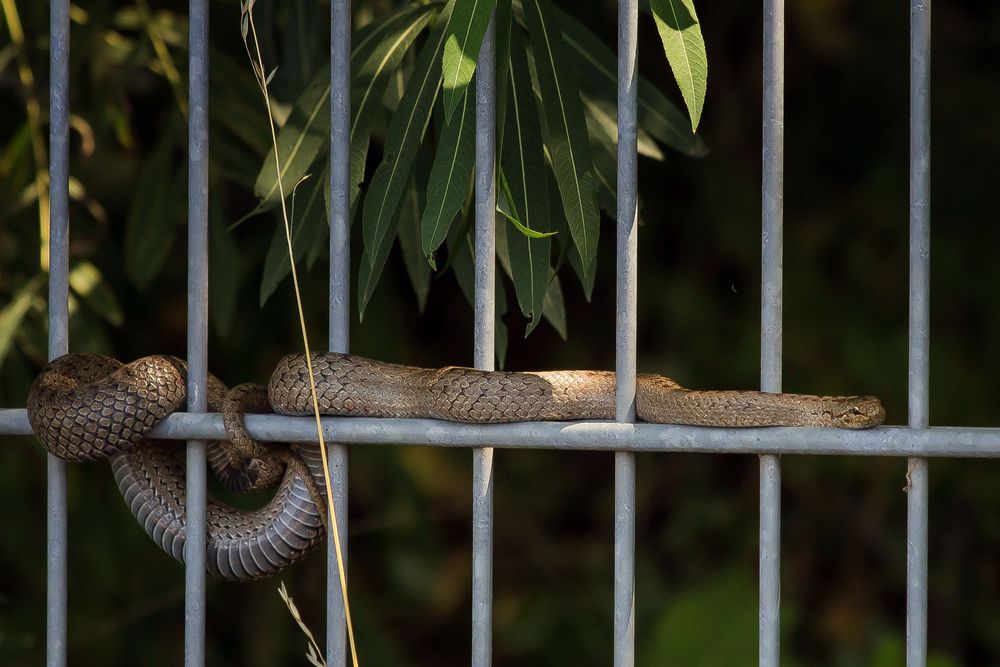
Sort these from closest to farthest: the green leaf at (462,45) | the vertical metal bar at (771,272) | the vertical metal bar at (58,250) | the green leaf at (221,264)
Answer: the green leaf at (462,45) < the vertical metal bar at (771,272) < the vertical metal bar at (58,250) < the green leaf at (221,264)

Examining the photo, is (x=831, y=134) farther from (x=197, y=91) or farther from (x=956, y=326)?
(x=197, y=91)

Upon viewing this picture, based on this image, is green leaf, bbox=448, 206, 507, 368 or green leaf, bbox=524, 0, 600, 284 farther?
green leaf, bbox=448, 206, 507, 368

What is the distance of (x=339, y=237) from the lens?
1.78 metres

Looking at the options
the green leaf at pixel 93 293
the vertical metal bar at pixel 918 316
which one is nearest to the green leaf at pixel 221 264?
the green leaf at pixel 93 293

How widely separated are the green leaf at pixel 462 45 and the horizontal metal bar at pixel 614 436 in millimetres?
508

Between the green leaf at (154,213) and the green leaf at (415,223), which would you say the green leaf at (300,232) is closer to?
the green leaf at (415,223)

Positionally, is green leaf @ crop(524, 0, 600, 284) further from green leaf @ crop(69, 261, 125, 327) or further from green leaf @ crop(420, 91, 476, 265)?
green leaf @ crop(69, 261, 125, 327)

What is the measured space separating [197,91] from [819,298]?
9.71 feet

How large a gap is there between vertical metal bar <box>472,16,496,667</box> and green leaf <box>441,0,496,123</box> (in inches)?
5.5

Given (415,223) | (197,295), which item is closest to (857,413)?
(197,295)

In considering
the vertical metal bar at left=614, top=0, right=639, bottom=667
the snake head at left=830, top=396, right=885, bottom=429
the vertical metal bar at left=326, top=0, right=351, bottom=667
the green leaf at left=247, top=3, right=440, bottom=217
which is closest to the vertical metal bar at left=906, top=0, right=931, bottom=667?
the snake head at left=830, top=396, right=885, bottom=429

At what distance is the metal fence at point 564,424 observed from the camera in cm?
160

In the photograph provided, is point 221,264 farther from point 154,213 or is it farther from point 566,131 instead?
point 566,131

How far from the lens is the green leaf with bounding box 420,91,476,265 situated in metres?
1.64
